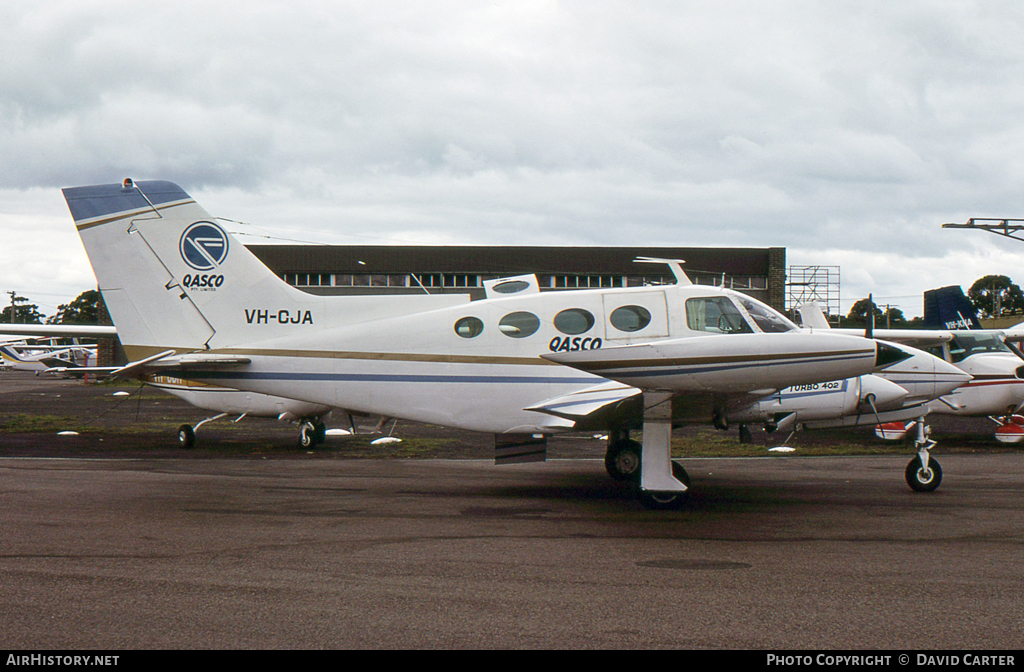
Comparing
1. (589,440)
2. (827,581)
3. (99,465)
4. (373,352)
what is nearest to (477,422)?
(373,352)

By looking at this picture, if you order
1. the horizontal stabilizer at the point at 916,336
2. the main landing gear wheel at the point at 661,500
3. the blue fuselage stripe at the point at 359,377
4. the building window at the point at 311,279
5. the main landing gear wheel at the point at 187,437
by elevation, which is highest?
the building window at the point at 311,279

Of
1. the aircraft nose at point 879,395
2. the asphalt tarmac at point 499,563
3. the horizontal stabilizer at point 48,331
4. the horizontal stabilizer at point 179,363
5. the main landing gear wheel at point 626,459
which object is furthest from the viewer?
the horizontal stabilizer at point 48,331

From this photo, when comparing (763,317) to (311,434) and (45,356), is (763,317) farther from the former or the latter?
(45,356)

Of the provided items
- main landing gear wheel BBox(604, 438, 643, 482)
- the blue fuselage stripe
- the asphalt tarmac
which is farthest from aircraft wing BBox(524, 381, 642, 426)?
main landing gear wheel BBox(604, 438, 643, 482)

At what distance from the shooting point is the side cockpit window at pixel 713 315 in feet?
30.2

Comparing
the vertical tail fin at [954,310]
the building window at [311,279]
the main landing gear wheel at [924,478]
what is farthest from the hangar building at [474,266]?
the main landing gear wheel at [924,478]

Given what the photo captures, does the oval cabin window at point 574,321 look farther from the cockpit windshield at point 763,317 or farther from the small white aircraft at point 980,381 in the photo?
the small white aircraft at point 980,381

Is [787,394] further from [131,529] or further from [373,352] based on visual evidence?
[131,529]

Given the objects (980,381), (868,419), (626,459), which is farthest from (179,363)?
(980,381)

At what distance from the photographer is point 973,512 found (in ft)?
28.0

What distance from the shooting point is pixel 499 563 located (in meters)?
6.12

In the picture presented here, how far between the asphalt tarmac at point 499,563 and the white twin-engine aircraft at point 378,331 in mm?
1201

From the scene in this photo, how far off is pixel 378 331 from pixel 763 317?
4847 millimetres
